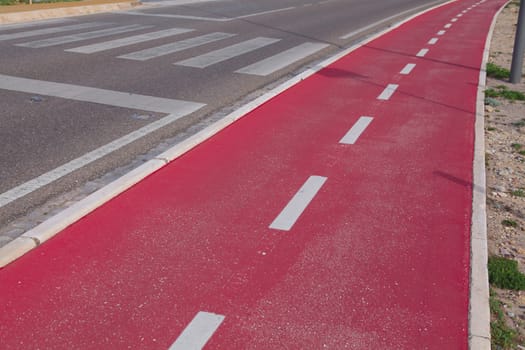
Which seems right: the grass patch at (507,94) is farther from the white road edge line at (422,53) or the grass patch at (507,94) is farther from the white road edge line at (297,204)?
the white road edge line at (297,204)

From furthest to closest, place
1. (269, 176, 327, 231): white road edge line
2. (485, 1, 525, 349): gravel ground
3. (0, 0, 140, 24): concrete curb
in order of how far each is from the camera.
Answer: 1. (0, 0, 140, 24): concrete curb
2. (269, 176, 327, 231): white road edge line
3. (485, 1, 525, 349): gravel ground

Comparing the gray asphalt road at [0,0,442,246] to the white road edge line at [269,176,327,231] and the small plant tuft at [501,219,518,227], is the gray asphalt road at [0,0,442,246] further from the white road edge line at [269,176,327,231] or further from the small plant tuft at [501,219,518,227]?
the small plant tuft at [501,219,518,227]

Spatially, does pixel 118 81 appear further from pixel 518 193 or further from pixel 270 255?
pixel 518 193

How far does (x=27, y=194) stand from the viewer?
234 inches

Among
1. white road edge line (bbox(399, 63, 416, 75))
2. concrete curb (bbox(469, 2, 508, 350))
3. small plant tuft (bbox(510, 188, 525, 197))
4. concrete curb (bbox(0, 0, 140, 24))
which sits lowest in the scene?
white road edge line (bbox(399, 63, 416, 75))

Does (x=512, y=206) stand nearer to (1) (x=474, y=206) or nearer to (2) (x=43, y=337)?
(1) (x=474, y=206)

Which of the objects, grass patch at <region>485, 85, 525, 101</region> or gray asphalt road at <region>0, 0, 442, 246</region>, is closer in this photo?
gray asphalt road at <region>0, 0, 442, 246</region>

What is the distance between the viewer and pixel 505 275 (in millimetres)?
4781

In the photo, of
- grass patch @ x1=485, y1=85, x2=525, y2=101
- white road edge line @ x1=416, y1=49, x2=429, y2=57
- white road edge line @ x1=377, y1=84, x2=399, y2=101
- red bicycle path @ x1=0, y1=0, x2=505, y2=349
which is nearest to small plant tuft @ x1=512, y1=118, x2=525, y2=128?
red bicycle path @ x1=0, y1=0, x2=505, y2=349

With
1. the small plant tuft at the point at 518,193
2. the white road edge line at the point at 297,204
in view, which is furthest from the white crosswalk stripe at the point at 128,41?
the small plant tuft at the point at 518,193

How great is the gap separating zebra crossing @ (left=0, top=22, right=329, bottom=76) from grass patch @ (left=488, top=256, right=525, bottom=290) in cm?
778

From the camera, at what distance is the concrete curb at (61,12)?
59.9ft

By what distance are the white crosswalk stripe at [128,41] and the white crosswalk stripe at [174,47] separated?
86 cm

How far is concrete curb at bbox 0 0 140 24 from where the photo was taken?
18.3m
